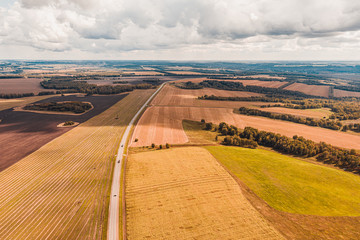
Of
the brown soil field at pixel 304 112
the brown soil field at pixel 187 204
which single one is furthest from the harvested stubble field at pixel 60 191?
the brown soil field at pixel 304 112

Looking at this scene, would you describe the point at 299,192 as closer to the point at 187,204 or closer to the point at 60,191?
the point at 187,204

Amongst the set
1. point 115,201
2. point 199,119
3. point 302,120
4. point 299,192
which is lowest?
point 299,192

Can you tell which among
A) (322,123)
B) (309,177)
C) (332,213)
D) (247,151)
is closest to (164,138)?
(247,151)

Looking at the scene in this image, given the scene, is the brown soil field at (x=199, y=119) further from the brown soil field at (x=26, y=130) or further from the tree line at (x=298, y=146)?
the brown soil field at (x=26, y=130)

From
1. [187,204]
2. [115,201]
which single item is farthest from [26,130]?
[187,204]

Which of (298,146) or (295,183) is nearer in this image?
(295,183)

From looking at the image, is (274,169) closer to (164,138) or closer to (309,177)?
(309,177)

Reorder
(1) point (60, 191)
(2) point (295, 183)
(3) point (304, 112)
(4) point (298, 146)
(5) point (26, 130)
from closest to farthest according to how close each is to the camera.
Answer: (1) point (60, 191)
(2) point (295, 183)
(4) point (298, 146)
(5) point (26, 130)
(3) point (304, 112)
